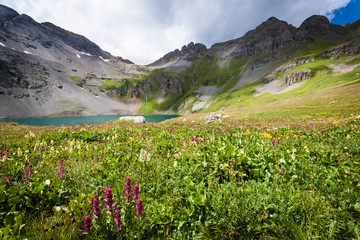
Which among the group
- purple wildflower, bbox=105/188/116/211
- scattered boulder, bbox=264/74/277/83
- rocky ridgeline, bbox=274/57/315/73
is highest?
rocky ridgeline, bbox=274/57/315/73

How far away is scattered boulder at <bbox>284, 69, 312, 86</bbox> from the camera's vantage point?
11325 cm

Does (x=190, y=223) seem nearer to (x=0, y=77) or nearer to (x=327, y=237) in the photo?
(x=327, y=237)

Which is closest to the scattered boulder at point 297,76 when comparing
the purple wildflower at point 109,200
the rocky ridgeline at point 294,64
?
the rocky ridgeline at point 294,64

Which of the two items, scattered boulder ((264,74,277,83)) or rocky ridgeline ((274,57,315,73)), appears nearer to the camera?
rocky ridgeline ((274,57,315,73))

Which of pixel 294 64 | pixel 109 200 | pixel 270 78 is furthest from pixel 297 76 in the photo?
pixel 109 200

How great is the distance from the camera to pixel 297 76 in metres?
118

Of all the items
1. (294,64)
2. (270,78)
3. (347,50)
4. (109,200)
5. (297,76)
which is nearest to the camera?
(109,200)

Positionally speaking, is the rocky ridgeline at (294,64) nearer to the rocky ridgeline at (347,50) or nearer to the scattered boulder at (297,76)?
the rocky ridgeline at (347,50)

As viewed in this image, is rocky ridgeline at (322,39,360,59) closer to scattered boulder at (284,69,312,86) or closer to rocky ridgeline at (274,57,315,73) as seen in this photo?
rocky ridgeline at (274,57,315,73)

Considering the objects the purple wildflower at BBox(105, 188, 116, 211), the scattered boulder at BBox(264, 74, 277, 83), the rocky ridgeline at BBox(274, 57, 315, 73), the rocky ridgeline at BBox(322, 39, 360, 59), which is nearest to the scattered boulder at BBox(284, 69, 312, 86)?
the scattered boulder at BBox(264, 74, 277, 83)

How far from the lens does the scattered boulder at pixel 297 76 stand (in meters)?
113

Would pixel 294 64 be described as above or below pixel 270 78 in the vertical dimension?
above

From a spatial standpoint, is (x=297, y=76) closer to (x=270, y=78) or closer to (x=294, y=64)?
(x=270, y=78)

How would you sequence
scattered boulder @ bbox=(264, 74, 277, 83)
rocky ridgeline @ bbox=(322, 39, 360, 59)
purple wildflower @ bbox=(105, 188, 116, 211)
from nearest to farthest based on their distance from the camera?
purple wildflower @ bbox=(105, 188, 116, 211) → rocky ridgeline @ bbox=(322, 39, 360, 59) → scattered boulder @ bbox=(264, 74, 277, 83)
